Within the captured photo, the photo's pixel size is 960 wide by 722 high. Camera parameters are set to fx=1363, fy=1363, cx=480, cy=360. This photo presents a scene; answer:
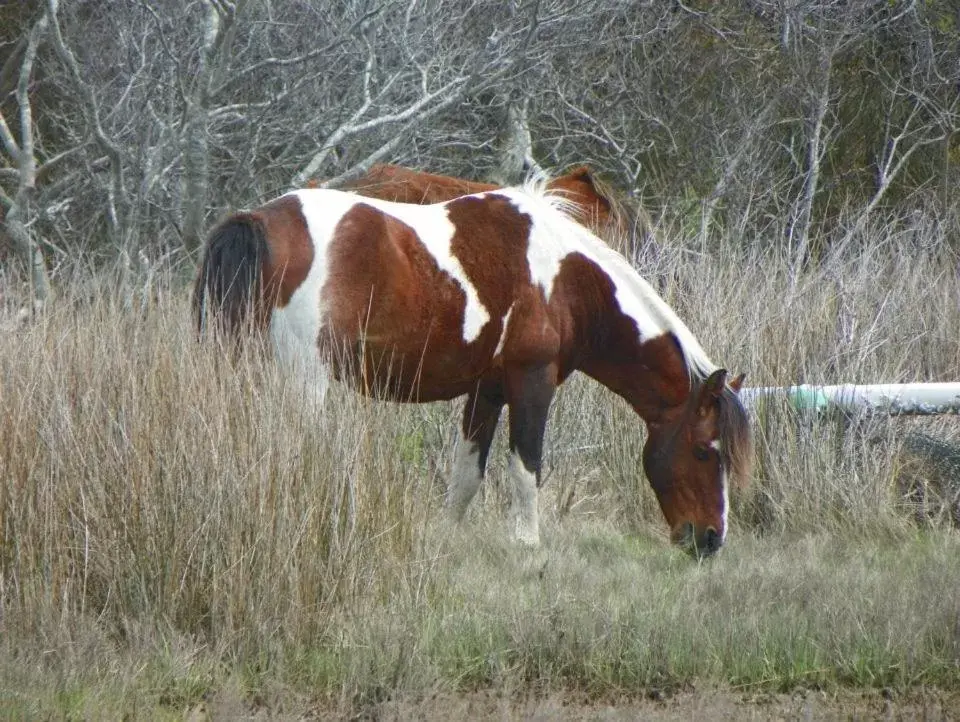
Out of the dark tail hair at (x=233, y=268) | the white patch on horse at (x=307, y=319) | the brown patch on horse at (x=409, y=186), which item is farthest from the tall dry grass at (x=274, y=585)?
the brown patch on horse at (x=409, y=186)

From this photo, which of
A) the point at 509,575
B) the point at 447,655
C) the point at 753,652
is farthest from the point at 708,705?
the point at 509,575

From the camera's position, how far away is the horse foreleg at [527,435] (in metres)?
5.52

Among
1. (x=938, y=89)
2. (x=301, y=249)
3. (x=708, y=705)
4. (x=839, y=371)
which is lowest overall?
(x=708, y=705)

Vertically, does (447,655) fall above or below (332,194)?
below

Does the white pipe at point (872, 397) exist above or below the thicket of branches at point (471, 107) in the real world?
below

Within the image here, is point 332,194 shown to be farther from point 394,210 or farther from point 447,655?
point 447,655

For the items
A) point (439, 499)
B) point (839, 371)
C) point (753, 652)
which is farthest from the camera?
point (839, 371)

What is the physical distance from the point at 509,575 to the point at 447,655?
1024 mm

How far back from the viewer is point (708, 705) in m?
3.81

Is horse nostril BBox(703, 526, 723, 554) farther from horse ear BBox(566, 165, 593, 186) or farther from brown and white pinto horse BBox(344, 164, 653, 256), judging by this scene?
horse ear BBox(566, 165, 593, 186)

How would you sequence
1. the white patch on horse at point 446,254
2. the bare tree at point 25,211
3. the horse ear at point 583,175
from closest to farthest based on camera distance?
the white patch on horse at point 446,254 < the bare tree at point 25,211 < the horse ear at point 583,175

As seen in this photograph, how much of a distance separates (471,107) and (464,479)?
7.48 m

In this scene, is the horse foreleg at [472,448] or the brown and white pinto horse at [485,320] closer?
the brown and white pinto horse at [485,320]

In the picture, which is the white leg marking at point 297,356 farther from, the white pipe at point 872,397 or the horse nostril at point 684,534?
the white pipe at point 872,397
